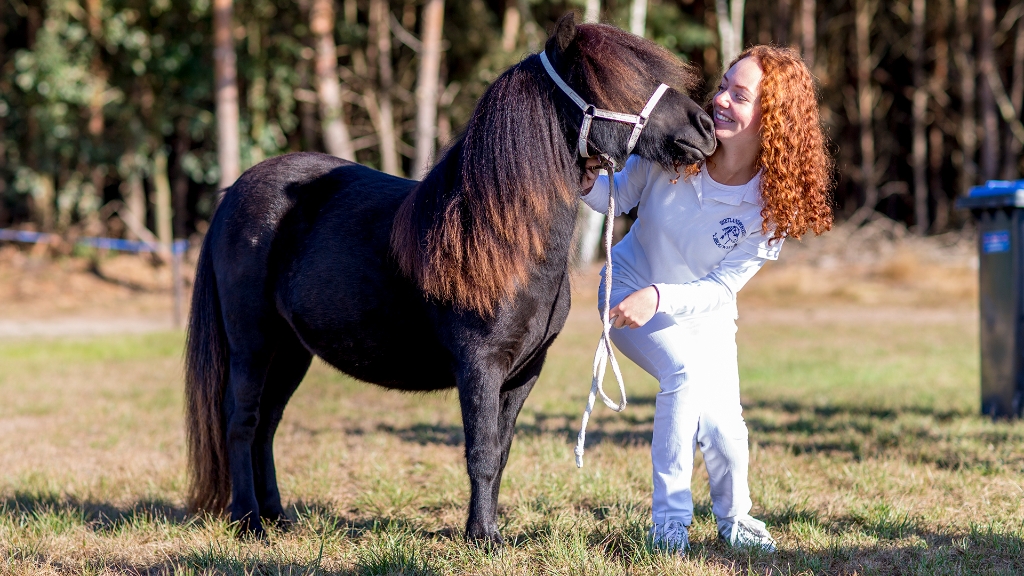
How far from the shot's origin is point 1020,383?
582 cm

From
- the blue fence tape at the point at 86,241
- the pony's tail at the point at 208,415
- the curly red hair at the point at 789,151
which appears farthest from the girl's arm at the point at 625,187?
the blue fence tape at the point at 86,241

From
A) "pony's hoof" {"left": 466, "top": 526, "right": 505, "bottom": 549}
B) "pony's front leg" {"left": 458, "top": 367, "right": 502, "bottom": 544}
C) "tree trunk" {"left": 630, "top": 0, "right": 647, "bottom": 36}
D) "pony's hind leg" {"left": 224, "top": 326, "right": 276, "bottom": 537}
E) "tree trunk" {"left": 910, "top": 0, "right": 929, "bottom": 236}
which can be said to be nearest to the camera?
"pony's front leg" {"left": 458, "top": 367, "right": 502, "bottom": 544}

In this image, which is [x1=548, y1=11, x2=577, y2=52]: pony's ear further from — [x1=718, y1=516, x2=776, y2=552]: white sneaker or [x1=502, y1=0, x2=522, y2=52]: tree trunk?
[x1=502, y1=0, x2=522, y2=52]: tree trunk

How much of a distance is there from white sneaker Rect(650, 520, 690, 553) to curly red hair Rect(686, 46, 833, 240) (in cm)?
108

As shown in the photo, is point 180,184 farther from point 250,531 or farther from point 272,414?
point 250,531

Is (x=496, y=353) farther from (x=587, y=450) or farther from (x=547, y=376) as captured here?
(x=547, y=376)

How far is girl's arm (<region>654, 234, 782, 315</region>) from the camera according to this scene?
291 cm

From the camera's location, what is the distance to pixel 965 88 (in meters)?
18.0

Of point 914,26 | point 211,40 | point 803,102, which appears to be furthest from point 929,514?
point 914,26

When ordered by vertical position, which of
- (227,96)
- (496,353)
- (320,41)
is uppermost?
(320,41)

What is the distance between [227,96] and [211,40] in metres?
2.98

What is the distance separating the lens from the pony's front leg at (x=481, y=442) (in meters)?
2.89

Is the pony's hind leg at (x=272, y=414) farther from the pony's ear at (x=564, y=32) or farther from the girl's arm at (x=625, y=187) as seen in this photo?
the pony's ear at (x=564, y=32)

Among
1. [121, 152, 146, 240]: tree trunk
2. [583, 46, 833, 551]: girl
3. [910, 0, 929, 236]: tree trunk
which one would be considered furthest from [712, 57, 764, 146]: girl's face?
[910, 0, 929, 236]: tree trunk
